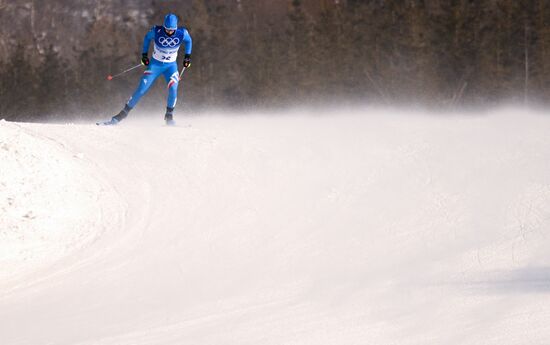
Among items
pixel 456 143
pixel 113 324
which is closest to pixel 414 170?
pixel 456 143

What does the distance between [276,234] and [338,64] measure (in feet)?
139

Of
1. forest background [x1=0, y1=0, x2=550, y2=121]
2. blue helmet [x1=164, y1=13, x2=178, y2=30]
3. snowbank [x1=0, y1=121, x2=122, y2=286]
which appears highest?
forest background [x1=0, y1=0, x2=550, y2=121]

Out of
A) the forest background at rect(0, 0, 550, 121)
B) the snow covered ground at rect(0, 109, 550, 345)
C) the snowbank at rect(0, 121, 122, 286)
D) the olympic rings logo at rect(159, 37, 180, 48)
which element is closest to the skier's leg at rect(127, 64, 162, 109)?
the olympic rings logo at rect(159, 37, 180, 48)

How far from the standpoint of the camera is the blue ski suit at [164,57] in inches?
523

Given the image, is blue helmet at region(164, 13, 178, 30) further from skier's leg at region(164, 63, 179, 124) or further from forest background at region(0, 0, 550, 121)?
forest background at region(0, 0, 550, 121)

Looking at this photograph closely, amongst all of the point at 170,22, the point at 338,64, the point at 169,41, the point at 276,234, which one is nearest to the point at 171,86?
the point at 169,41

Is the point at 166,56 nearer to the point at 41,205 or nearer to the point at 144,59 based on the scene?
the point at 144,59

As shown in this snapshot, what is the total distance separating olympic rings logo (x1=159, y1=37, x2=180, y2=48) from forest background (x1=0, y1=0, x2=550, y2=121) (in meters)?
32.8

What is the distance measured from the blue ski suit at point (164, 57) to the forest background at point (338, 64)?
1281 inches

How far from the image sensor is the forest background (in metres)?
47.9

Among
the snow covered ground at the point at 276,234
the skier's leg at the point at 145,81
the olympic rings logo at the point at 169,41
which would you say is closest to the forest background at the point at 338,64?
the skier's leg at the point at 145,81

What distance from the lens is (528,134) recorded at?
11.6 m

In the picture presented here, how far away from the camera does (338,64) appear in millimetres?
50000

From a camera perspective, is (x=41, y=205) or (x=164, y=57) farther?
(x=164, y=57)
